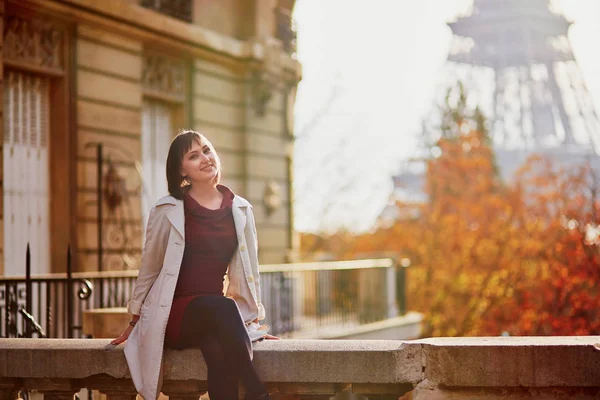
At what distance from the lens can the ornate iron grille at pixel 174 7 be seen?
15305mm

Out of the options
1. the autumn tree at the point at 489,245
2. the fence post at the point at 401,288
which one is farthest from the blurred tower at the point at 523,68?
the fence post at the point at 401,288

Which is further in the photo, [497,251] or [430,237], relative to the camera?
[430,237]

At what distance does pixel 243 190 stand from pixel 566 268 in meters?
12.3

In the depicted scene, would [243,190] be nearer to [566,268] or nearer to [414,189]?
[566,268]

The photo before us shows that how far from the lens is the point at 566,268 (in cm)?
2680

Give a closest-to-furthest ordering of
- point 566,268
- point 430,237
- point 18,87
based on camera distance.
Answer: point 18,87 → point 566,268 → point 430,237

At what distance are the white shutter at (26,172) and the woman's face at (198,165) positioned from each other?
295 inches

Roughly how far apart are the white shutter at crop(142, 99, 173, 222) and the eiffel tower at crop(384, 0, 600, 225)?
4577 cm

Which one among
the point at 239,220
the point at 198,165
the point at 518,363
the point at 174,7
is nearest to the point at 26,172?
the point at 174,7

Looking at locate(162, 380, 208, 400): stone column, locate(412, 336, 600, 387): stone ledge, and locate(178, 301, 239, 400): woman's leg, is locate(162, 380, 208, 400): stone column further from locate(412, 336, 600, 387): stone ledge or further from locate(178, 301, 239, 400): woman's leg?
locate(412, 336, 600, 387): stone ledge

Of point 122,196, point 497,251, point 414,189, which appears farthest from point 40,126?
point 414,189

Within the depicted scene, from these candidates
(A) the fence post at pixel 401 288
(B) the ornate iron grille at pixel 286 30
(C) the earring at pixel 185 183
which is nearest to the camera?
(C) the earring at pixel 185 183

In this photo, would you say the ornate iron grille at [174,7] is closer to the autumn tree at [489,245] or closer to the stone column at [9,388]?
the stone column at [9,388]

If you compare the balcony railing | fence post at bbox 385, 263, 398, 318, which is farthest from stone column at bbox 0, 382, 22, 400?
fence post at bbox 385, 263, 398, 318
